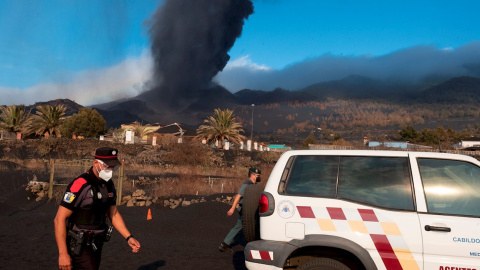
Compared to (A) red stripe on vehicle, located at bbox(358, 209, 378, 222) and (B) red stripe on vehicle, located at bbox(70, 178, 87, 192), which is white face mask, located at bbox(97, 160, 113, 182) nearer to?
(B) red stripe on vehicle, located at bbox(70, 178, 87, 192)

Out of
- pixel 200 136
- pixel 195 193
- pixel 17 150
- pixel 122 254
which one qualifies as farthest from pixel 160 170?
pixel 200 136

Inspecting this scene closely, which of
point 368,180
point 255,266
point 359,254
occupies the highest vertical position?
point 368,180

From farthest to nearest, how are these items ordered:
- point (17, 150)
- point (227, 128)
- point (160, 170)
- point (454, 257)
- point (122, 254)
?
point (227, 128) → point (17, 150) → point (160, 170) → point (122, 254) → point (454, 257)

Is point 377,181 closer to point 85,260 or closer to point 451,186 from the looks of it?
point 451,186

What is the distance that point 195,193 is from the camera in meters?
17.9

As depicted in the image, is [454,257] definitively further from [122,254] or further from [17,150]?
[17,150]

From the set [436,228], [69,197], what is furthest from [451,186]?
[69,197]

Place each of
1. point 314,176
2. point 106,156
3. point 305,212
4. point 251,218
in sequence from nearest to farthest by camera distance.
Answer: point 106,156, point 305,212, point 314,176, point 251,218

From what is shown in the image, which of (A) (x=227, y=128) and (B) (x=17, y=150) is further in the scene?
(A) (x=227, y=128)

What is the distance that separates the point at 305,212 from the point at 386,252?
874mm

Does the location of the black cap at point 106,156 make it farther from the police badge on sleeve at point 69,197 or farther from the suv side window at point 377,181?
the suv side window at point 377,181

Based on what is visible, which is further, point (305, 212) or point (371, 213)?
point (305, 212)

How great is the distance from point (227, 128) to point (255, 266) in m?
49.5

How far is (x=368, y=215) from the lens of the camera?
4.05 metres
